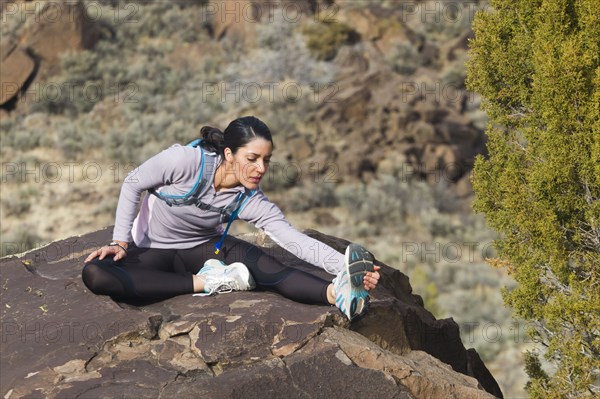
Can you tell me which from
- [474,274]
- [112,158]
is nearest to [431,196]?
[474,274]

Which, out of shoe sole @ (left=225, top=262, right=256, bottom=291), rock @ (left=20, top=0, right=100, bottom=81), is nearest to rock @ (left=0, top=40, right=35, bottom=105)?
rock @ (left=20, top=0, right=100, bottom=81)

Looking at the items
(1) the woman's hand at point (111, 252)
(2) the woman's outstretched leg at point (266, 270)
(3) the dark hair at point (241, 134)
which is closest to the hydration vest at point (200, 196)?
(3) the dark hair at point (241, 134)

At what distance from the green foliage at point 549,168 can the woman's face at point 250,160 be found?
5.60 feet

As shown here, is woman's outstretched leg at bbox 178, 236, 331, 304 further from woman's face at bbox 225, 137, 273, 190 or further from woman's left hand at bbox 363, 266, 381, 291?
woman's face at bbox 225, 137, 273, 190

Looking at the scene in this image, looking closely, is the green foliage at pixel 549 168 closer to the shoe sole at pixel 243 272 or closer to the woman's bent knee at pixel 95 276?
the shoe sole at pixel 243 272

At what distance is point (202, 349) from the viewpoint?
4637mm

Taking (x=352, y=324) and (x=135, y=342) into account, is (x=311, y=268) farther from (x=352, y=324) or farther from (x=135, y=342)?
(x=135, y=342)

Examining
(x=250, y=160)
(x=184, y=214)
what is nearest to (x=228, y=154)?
(x=250, y=160)

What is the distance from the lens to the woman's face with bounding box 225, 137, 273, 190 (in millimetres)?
5262

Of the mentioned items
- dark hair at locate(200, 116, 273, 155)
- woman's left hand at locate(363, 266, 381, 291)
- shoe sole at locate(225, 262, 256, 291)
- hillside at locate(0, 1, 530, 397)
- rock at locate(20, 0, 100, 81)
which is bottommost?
hillside at locate(0, 1, 530, 397)

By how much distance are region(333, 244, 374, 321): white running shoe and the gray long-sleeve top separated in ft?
0.75

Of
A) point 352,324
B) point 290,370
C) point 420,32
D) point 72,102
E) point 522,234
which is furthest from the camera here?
point 420,32

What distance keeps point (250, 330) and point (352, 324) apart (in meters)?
0.79

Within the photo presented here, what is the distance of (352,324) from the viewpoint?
17.4ft
